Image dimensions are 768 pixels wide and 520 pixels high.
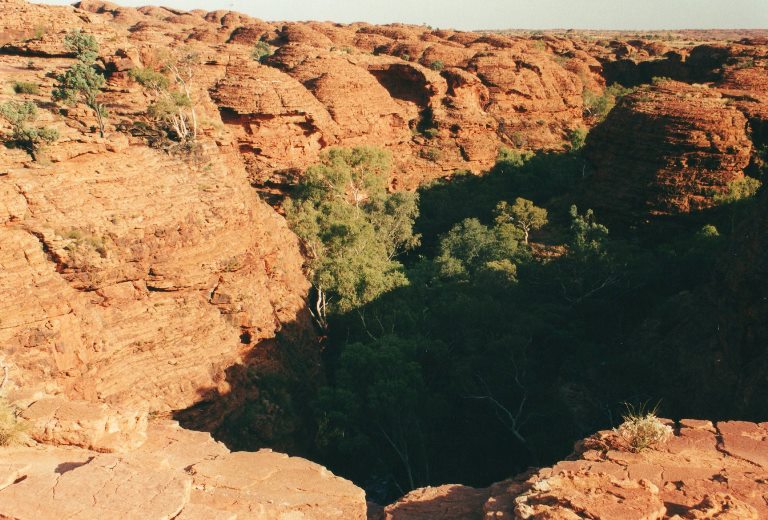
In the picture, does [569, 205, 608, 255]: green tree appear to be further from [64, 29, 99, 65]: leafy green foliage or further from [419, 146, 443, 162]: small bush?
[64, 29, 99, 65]: leafy green foliage

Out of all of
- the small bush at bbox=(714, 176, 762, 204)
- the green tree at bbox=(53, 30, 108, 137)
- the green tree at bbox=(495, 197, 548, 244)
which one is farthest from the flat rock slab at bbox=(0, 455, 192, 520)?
the small bush at bbox=(714, 176, 762, 204)

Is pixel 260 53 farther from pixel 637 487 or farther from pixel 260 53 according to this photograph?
pixel 637 487

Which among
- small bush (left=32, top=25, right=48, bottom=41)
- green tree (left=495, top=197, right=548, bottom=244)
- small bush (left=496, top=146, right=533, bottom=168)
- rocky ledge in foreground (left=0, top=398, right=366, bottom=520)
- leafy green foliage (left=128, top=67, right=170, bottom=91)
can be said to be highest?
small bush (left=32, top=25, right=48, bottom=41)

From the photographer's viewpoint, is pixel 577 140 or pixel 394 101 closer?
pixel 394 101

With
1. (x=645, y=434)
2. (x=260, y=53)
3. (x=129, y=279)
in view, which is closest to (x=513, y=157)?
(x=260, y=53)

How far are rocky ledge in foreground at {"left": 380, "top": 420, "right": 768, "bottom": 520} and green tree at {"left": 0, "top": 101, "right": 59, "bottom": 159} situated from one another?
12.4 m

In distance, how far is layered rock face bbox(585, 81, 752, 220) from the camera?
2247 centimetres

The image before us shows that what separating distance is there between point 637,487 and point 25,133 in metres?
15.1

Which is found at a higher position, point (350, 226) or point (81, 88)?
point (81, 88)

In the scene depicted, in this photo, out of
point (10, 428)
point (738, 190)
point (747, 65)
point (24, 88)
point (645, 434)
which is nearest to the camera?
point (10, 428)

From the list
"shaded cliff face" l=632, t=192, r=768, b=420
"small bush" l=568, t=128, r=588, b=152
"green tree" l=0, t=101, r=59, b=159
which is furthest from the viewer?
"small bush" l=568, t=128, r=588, b=152

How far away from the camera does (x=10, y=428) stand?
677cm

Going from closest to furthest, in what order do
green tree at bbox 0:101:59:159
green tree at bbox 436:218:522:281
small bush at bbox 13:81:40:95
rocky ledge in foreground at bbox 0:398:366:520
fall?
rocky ledge in foreground at bbox 0:398:366:520 → green tree at bbox 0:101:59:159 → small bush at bbox 13:81:40:95 → green tree at bbox 436:218:522:281

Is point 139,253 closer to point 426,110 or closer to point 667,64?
point 426,110
